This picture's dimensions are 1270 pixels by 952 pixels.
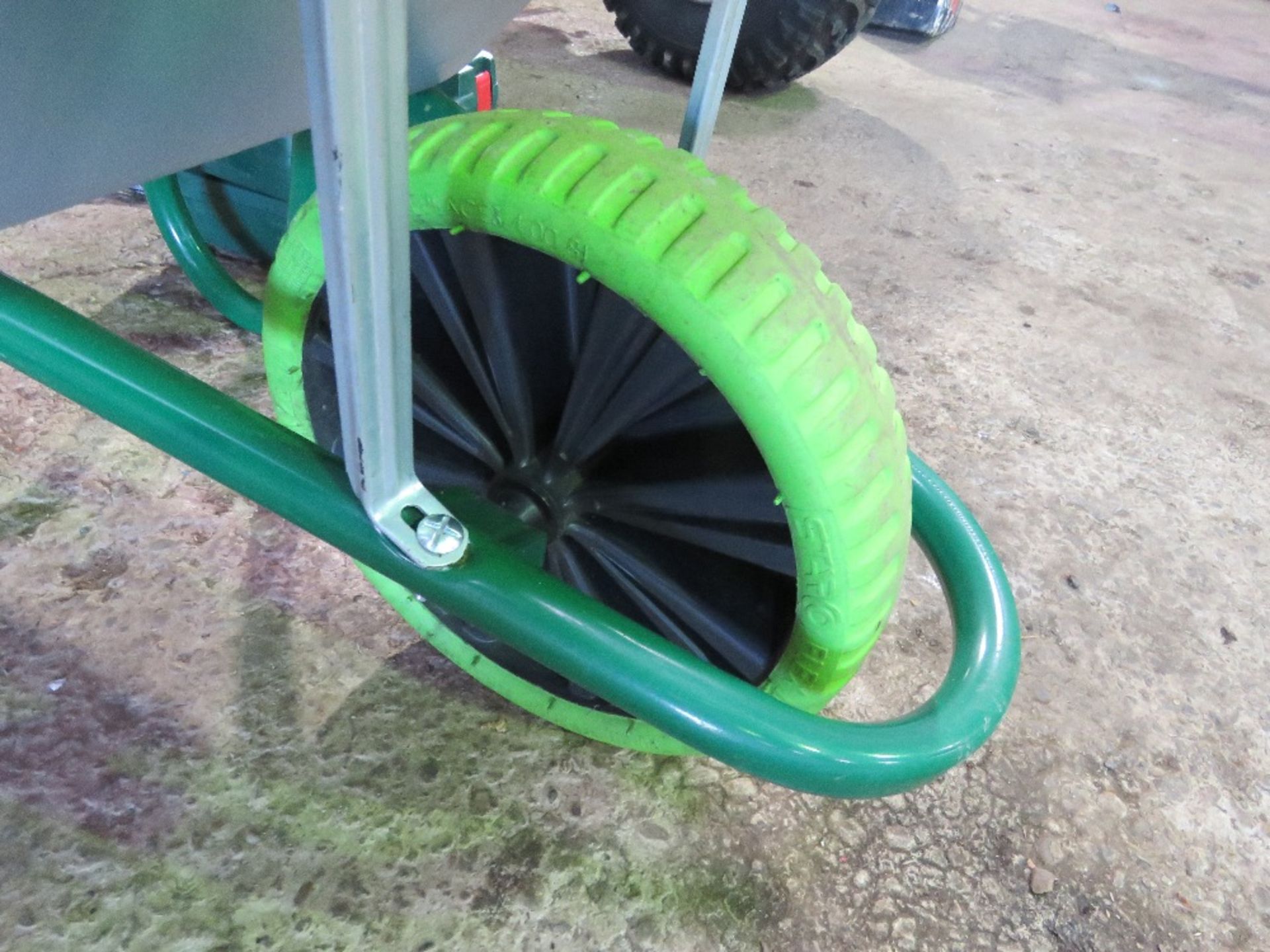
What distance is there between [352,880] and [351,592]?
36 cm

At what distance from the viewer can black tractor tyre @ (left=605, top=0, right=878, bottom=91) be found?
2516 millimetres

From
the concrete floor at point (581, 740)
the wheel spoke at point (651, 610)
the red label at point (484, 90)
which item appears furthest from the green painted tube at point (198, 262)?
the wheel spoke at point (651, 610)

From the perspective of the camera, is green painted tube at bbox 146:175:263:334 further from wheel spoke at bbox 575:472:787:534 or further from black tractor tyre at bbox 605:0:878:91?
black tractor tyre at bbox 605:0:878:91

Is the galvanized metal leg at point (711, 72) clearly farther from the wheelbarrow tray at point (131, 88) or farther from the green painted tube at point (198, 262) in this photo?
the green painted tube at point (198, 262)

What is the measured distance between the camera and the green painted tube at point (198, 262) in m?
1.38

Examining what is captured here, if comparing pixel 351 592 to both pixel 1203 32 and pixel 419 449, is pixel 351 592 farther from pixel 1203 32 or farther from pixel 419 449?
pixel 1203 32

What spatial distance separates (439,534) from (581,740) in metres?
0.45

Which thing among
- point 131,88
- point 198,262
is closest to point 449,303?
point 131,88

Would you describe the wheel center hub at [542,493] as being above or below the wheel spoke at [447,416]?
below

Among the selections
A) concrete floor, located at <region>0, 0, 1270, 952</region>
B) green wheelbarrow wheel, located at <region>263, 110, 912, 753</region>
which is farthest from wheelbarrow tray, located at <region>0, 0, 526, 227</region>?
concrete floor, located at <region>0, 0, 1270, 952</region>

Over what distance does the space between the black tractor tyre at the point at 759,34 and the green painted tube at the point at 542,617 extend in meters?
2.25

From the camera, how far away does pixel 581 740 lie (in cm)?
99

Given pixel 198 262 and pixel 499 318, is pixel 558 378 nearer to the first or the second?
pixel 499 318

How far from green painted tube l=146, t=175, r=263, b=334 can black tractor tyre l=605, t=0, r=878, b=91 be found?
1.69 meters
